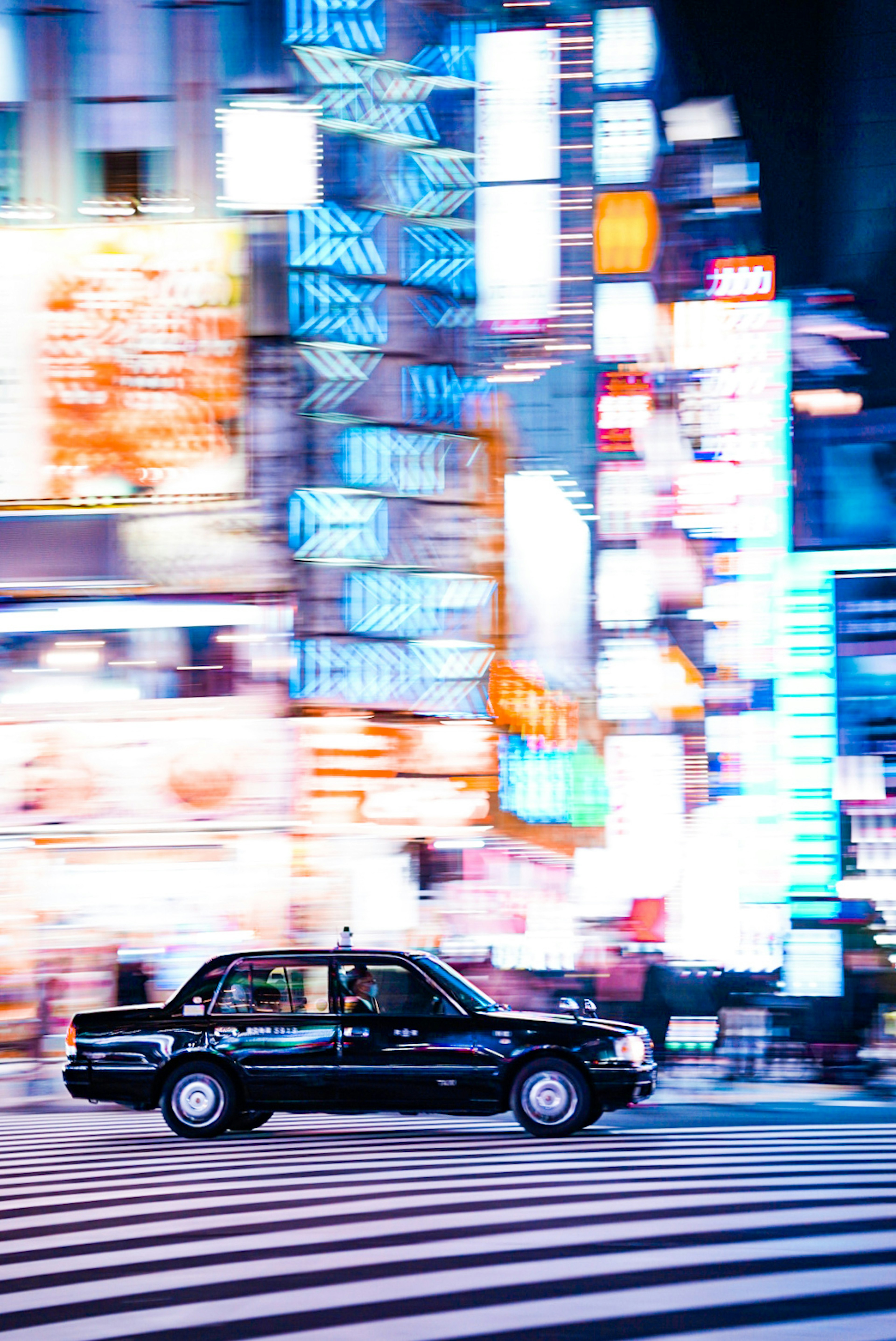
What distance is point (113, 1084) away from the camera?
433 inches

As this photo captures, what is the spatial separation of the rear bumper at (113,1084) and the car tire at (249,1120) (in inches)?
21.8

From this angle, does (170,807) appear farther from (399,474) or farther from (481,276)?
(481,276)

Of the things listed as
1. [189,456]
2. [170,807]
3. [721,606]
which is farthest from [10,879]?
[721,606]

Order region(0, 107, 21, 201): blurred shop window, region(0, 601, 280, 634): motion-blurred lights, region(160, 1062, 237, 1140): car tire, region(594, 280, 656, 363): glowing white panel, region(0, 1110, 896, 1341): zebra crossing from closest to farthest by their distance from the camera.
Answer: region(0, 1110, 896, 1341): zebra crossing → region(160, 1062, 237, 1140): car tire → region(0, 601, 280, 634): motion-blurred lights → region(0, 107, 21, 201): blurred shop window → region(594, 280, 656, 363): glowing white panel

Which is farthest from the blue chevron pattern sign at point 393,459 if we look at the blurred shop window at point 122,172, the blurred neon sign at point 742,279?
the blurred neon sign at point 742,279

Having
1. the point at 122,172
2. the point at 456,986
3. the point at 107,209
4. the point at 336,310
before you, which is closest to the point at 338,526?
the point at 336,310

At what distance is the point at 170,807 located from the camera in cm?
1902

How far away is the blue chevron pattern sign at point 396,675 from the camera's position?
65.6 ft

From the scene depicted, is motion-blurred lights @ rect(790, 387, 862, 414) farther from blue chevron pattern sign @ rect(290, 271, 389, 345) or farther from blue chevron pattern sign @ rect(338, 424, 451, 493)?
blue chevron pattern sign @ rect(290, 271, 389, 345)

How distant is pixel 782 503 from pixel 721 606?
2.82 m

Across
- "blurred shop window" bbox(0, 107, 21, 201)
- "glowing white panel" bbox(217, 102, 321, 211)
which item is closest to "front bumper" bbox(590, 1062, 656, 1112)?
"glowing white panel" bbox(217, 102, 321, 211)

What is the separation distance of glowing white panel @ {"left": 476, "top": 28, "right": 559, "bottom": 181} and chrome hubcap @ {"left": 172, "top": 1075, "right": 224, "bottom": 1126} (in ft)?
50.1

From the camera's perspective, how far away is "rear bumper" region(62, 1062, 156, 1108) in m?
10.9

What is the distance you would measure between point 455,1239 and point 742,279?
30840 mm
